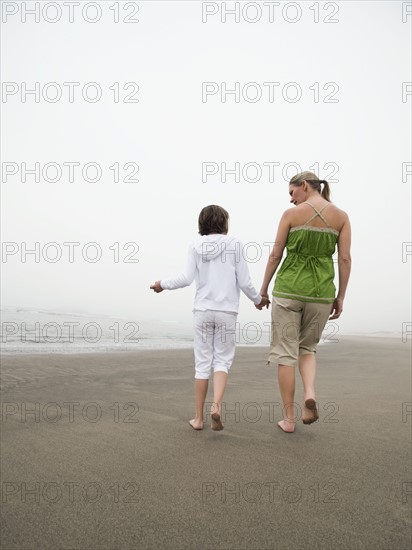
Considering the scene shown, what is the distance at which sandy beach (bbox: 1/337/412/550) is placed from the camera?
1.79m

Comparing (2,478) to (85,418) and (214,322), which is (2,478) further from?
(214,322)

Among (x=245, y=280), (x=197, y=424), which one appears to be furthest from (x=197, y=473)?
(x=245, y=280)

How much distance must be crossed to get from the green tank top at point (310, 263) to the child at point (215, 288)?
0.48 m

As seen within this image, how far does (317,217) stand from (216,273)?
3.09 ft

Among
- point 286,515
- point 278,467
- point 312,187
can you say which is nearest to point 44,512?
point 286,515

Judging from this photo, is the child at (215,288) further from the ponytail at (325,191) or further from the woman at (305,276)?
the ponytail at (325,191)

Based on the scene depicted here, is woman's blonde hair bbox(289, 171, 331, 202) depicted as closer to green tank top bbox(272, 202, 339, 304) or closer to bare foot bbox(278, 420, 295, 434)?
green tank top bbox(272, 202, 339, 304)

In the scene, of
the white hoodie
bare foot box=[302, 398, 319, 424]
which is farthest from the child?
bare foot box=[302, 398, 319, 424]

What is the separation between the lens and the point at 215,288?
345cm

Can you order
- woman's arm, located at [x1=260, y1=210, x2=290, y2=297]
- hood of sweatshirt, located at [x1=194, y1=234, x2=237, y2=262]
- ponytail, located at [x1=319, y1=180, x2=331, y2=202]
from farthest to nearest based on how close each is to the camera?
1. hood of sweatshirt, located at [x1=194, y1=234, x2=237, y2=262]
2. ponytail, located at [x1=319, y1=180, x2=331, y2=202]
3. woman's arm, located at [x1=260, y1=210, x2=290, y2=297]

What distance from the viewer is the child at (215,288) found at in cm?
344

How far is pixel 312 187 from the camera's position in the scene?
3213 millimetres

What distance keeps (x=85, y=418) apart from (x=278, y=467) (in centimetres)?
178

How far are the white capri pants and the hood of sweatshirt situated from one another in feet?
1.55
